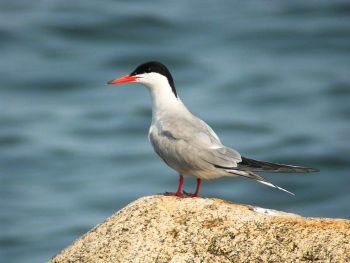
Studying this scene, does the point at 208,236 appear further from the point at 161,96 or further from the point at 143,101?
the point at 143,101

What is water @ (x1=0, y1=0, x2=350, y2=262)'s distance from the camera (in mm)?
16156

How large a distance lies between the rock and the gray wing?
3.21 ft

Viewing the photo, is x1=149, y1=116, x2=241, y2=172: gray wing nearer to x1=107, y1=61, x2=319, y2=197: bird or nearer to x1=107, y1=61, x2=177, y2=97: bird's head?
x1=107, y1=61, x2=319, y2=197: bird

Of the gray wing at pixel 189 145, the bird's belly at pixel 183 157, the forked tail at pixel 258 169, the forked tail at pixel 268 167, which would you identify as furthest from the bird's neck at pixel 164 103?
the forked tail at pixel 268 167

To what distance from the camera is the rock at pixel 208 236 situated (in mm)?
5082

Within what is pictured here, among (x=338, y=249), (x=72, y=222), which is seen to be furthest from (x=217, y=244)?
(x=72, y=222)

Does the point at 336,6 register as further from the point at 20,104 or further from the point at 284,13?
the point at 20,104

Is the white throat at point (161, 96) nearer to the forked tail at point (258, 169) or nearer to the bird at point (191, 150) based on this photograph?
the bird at point (191, 150)

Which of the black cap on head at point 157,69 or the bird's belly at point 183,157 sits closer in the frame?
the bird's belly at point 183,157

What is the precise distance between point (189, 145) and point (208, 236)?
1.61 m

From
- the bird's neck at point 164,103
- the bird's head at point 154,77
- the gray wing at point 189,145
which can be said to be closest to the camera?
the gray wing at point 189,145

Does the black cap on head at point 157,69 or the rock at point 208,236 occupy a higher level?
the black cap on head at point 157,69

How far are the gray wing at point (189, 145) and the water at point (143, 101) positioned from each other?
26.5 ft

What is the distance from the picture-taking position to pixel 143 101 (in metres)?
19.1
